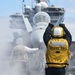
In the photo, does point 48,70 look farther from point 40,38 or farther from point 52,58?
point 40,38

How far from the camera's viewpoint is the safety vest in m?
6.94

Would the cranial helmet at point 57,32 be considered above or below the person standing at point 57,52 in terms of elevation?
above

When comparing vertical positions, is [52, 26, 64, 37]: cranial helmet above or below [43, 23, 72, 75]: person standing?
above

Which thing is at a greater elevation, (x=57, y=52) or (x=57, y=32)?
(x=57, y=32)

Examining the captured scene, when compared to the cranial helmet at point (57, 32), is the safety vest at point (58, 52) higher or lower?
lower

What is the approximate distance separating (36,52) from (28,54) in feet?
1.99

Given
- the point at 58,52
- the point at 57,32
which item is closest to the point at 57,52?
the point at 58,52

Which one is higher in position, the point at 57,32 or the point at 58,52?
the point at 57,32

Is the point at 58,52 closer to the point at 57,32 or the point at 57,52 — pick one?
the point at 57,52

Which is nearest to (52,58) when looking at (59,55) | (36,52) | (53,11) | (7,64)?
(59,55)

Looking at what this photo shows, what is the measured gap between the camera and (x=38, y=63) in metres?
16.2

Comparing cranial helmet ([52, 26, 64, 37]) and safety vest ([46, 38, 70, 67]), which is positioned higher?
cranial helmet ([52, 26, 64, 37])

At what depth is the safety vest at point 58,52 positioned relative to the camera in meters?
6.94

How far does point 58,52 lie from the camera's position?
697 cm
